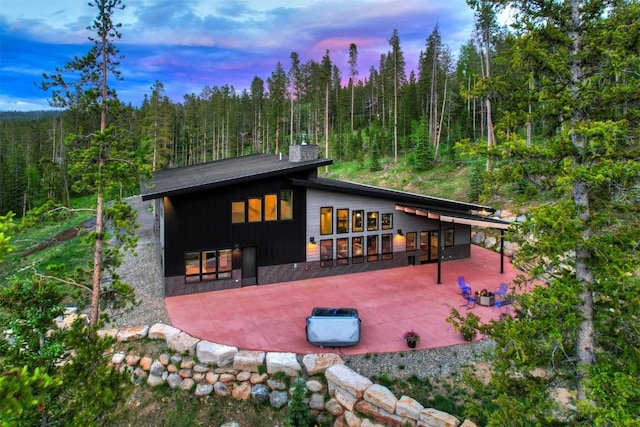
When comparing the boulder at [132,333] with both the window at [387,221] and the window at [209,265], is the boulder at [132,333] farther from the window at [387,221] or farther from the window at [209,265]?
the window at [387,221]

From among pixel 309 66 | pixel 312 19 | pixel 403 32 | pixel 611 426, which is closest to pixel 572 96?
pixel 611 426

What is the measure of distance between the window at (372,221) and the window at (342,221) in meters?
1.07

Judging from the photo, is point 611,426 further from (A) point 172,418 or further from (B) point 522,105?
(A) point 172,418

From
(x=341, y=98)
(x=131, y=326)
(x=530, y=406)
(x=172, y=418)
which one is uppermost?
(x=341, y=98)

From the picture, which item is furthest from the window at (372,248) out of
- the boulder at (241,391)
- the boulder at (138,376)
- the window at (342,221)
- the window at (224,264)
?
the boulder at (138,376)

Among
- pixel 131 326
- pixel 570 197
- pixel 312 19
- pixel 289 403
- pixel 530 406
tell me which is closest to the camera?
pixel 530 406

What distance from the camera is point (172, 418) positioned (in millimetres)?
8289

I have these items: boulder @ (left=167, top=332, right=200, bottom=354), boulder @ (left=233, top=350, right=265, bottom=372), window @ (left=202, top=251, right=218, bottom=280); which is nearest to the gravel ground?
boulder @ (left=167, top=332, right=200, bottom=354)

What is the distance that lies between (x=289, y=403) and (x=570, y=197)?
269 inches

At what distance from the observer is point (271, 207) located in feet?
49.2

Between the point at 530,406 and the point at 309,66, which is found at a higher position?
the point at 309,66

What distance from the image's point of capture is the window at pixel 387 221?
1703 cm

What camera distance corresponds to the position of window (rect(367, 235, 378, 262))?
55.2ft

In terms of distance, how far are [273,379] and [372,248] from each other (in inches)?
364
